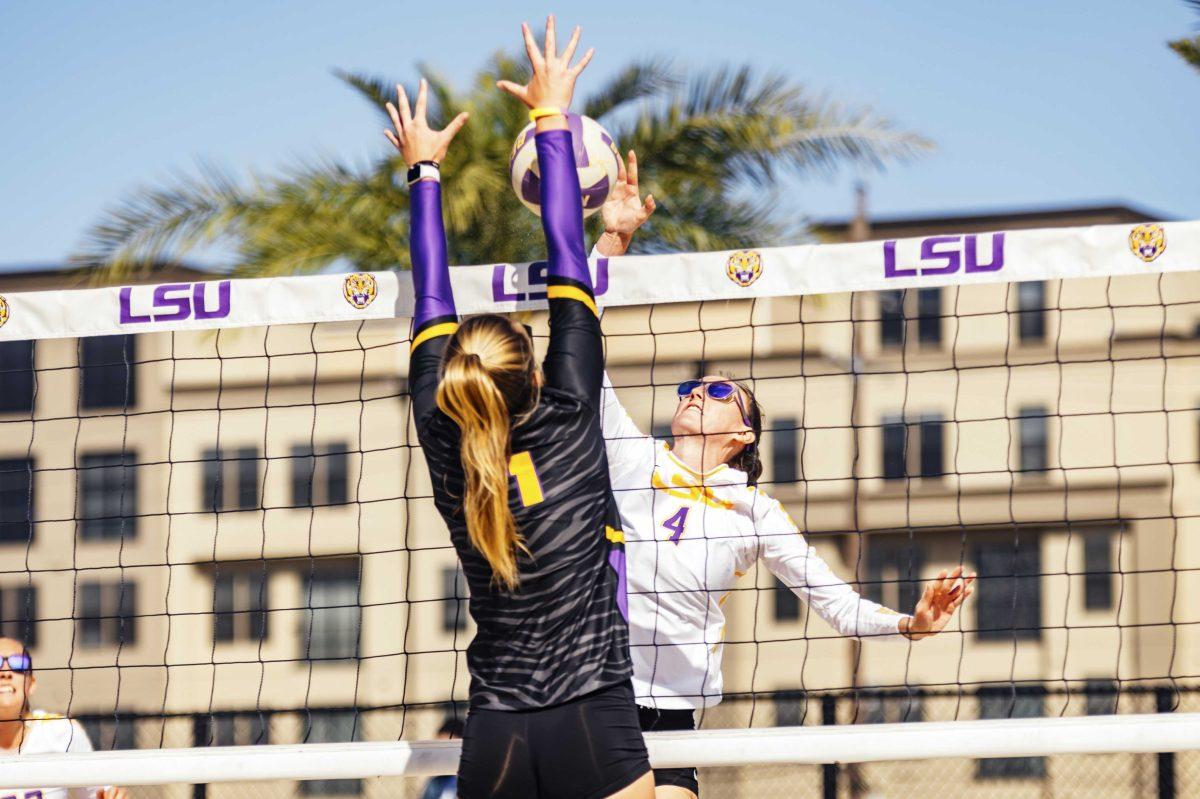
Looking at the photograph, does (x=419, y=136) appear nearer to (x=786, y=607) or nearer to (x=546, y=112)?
(x=546, y=112)

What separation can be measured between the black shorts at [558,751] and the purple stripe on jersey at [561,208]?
42.7 inches

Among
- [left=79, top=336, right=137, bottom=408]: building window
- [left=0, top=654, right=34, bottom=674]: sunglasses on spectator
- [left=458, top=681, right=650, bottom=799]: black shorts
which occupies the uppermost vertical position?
[left=79, top=336, right=137, bottom=408]: building window

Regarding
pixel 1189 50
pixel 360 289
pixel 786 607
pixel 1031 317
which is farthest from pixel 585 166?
pixel 1031 317

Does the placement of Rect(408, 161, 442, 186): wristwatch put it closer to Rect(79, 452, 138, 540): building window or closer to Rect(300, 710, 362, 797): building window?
Rect(300, 710, 362, 797): building window

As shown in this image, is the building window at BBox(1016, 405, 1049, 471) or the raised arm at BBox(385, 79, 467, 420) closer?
the raised arm at BBox(385, 79, 467, 420)

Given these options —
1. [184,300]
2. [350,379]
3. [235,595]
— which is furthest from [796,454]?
[184,300]

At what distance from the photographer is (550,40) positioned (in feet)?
13.8

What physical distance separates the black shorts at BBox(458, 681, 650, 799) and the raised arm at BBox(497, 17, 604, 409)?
78 cm

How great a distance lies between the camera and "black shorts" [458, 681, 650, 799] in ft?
11.6

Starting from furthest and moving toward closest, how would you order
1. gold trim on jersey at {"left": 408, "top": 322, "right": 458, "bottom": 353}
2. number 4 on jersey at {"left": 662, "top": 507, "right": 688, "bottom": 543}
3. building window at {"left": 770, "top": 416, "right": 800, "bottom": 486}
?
building window at {"left": 770, "top": 416, "right": 800, "bottom": 486} → number 4 on jersey at {"left": 662, "top": 507, "right": 688, "bottom": 543} → gold trim on jersey at {"left": 408, "top": 322, "right": 458, "bottom": 353}

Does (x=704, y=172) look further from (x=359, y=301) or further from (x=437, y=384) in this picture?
(x=437, y=384)

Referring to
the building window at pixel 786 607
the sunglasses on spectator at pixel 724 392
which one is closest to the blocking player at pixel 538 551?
the sunglasses on spectator at pixel 724 392

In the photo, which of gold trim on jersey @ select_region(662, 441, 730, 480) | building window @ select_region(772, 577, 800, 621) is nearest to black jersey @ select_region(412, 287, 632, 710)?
gold trim on jersey @ select_region(662, 441, 730, 480)

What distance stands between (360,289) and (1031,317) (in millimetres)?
43680
